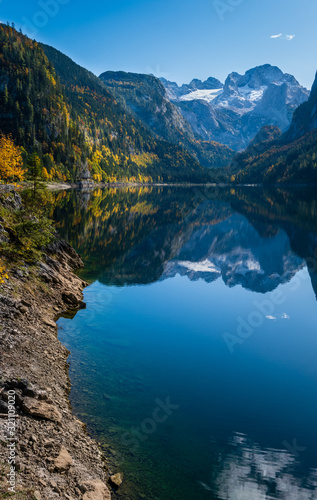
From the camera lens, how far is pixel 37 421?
38.9 feet

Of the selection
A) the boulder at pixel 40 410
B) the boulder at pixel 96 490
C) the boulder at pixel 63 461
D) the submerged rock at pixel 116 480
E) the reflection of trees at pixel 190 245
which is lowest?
the submerged rock at pixel 116 480

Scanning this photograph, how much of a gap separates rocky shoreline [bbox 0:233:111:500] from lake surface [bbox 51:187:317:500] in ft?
3.54

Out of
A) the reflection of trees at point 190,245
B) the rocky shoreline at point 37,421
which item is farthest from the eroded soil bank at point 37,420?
the reflection of trees at point 190,245

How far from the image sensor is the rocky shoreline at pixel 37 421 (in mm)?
9406

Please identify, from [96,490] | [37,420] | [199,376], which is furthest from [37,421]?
[199,376]

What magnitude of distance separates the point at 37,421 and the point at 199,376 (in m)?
10.0

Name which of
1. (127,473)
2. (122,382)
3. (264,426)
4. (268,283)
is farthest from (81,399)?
(268,283)

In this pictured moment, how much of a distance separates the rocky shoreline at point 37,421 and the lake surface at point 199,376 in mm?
1080

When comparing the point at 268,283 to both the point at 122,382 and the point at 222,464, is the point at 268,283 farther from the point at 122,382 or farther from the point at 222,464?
the point at 222,464

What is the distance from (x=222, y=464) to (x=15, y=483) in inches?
309

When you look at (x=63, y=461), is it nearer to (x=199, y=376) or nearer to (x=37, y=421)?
(x=37, y=421)

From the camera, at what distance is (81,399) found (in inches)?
632

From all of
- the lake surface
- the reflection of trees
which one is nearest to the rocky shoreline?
the lake surface

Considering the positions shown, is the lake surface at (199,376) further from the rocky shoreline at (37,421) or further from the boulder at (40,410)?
the boulder at (40,410)
